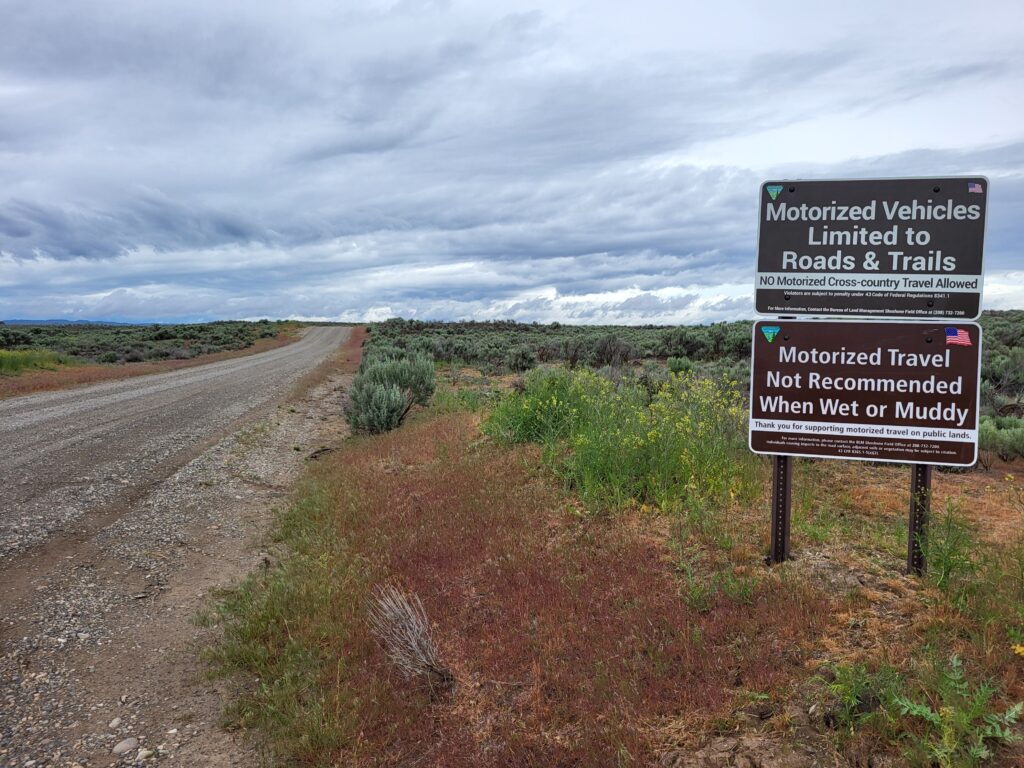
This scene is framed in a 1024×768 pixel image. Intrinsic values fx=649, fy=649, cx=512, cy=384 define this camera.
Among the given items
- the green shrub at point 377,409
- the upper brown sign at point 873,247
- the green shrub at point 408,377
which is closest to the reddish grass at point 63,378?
the green shrub at point 408,377

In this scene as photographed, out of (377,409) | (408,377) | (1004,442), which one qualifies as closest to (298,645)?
(377,409)

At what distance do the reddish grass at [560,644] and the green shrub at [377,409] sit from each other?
→ 6.02 m

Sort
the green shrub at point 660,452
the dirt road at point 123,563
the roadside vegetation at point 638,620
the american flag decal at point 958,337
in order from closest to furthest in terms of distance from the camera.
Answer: the roadside vegetation at point 638,620, the dirt road at point 123,563, the american flag decal at point 958,337, the green shrub at point 660,452

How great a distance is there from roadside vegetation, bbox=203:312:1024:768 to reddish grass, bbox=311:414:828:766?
0.05 ft

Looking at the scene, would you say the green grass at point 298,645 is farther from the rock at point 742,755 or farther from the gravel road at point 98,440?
the gravel road at point 98,440

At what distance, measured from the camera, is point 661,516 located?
5.70 meters

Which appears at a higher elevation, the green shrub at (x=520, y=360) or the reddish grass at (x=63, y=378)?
the green shrub at (x=520, y=360)

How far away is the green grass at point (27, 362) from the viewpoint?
77.7ft

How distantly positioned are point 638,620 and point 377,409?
8.80m

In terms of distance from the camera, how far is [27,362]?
2566 cm

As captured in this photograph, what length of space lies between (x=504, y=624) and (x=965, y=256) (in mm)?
3850

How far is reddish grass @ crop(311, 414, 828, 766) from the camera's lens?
3.27 meters

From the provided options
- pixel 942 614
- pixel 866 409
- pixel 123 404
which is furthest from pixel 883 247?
pixel 123 404

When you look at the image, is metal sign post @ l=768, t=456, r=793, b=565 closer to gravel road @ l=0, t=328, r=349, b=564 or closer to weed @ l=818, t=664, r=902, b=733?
weed @ l=818, t=664, r=902, b=733
